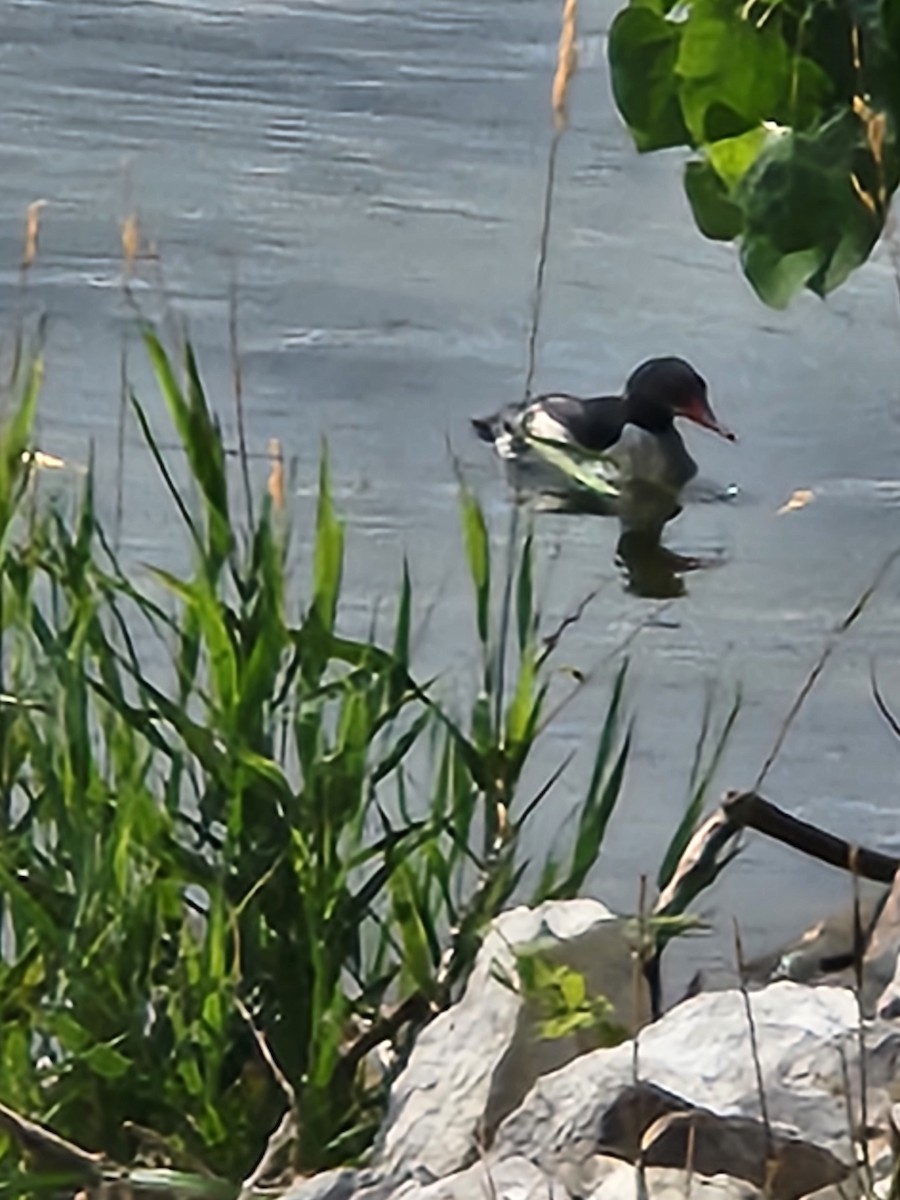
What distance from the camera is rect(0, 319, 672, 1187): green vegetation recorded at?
2.50 metres

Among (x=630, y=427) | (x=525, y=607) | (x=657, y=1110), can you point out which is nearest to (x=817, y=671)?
(x=525, y=607)

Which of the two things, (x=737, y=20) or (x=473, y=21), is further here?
(x=473, y=21)

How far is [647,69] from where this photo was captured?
7.30 ft

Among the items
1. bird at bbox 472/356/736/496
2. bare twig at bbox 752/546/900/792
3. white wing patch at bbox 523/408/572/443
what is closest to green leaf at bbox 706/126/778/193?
bare twig at bbox 752/546/900/792

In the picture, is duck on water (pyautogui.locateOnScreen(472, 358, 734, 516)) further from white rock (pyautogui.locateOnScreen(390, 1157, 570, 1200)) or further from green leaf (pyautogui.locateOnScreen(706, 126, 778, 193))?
white rock (pyautogui.locateOnScreen(390, 1157, 570, 1200))

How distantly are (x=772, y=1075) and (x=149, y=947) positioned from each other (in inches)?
23.9

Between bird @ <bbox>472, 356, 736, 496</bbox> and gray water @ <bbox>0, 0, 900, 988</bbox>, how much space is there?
0.08 meters

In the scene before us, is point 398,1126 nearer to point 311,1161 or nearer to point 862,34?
point 311,1161

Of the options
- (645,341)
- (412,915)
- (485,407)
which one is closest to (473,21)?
(645,341)

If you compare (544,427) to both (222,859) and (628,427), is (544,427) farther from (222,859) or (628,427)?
(222,859)

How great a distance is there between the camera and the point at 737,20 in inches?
82.8

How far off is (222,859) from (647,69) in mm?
804

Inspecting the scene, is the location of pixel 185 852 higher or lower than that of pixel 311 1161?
higher

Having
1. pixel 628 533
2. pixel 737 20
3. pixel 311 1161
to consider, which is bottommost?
pixel 628 533
